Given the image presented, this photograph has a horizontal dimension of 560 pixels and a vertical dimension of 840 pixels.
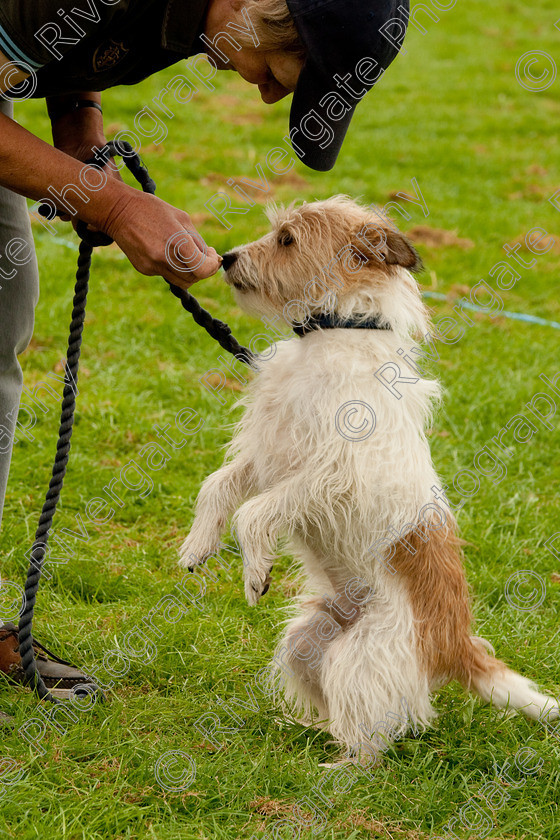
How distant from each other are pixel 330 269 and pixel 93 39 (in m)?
0.99

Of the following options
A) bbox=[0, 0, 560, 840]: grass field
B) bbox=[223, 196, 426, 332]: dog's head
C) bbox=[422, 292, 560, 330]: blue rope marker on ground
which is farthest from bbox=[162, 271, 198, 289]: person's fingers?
bbox=[422, 292, 560, 330]: blue rope marker on ground

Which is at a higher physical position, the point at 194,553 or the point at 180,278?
the point at 180,278

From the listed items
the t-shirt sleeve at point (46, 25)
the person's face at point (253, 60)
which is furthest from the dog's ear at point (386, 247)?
the t-shirt sleeve at point (46, 25)

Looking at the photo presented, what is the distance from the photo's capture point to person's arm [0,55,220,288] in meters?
2.43

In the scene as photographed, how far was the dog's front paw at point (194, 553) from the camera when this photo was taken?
3.02 metres

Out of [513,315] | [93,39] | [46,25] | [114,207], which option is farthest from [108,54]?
[513,315]

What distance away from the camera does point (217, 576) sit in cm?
385

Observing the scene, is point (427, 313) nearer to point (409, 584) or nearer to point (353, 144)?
point (409, 584)

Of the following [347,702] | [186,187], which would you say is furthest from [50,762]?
[186,187]

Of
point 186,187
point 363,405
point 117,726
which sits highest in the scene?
point 363,405

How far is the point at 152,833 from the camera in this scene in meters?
2.39

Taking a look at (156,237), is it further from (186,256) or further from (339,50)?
(339,50)

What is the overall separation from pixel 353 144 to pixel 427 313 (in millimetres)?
7778

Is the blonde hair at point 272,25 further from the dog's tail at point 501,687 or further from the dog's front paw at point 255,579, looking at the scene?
the dog's tail at point 501,687
